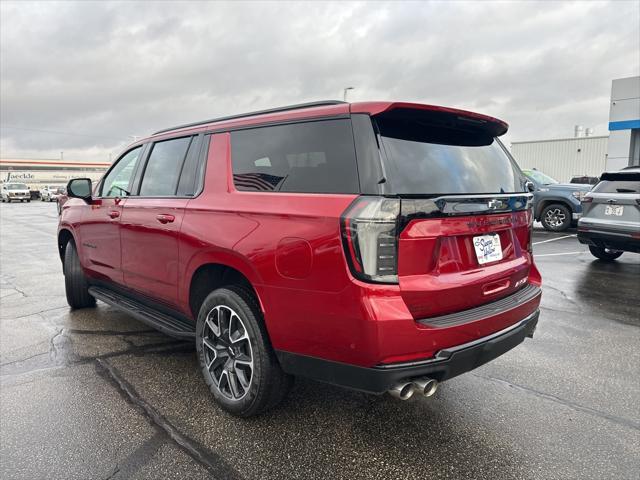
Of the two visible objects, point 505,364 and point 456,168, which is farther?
point 505,364

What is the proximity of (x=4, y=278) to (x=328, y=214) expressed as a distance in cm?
699

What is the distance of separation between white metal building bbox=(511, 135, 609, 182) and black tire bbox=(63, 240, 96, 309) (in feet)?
100.0

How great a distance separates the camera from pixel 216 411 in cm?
293

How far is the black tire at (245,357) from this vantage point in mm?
2619

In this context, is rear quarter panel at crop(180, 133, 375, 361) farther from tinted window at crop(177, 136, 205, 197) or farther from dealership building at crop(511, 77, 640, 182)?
Answer: dealership building at crop(511, 77, 640, 182)

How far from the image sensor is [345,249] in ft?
7.10

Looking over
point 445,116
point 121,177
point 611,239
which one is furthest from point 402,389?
point 611,239

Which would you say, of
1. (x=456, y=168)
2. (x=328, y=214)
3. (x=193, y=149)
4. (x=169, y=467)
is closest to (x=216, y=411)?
(x=169, y=467)

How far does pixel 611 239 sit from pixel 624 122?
59.7ft

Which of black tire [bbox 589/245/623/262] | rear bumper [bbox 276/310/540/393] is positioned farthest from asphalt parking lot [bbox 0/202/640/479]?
black tire [bbox 589/245/623/262]

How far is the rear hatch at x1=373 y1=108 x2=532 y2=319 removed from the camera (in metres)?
2.21

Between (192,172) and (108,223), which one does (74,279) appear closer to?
(108,223)

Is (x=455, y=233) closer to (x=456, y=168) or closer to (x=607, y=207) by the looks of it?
(x=456, y=168)

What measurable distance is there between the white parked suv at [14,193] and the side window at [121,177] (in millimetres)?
41087
